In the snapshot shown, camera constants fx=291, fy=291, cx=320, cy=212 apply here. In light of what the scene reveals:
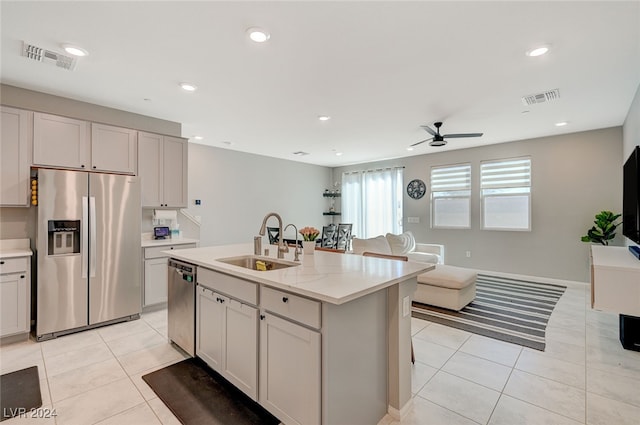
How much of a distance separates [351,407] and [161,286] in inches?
131

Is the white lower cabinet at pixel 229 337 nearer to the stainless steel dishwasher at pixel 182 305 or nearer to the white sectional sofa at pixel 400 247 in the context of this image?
the stainless steel dishwasher at pixel 182 305

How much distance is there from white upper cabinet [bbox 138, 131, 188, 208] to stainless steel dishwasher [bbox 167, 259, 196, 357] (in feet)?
5.48

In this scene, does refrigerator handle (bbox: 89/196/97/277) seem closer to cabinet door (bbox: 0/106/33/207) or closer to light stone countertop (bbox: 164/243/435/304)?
cabinet door (bbox: 0/106/33/207)

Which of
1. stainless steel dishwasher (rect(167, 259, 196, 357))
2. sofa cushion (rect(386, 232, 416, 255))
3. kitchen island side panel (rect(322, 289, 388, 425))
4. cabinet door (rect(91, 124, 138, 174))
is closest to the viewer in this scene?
kitchen island side panel (rect(322, 289, 388, 425))

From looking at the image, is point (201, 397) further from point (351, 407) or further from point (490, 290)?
point (490, 290)

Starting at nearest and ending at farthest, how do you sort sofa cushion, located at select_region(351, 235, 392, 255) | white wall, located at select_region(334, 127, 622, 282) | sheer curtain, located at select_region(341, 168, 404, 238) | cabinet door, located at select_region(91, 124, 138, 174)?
cabinet door, located at select_region(91, 124, 138, 174) < sofa cushion, located at select_region(351, 235, 392, 255) < white wall, located at select_region(334, 127, 622, 282) < sheer curtain, located at select_region(341, 168, 404, 238)

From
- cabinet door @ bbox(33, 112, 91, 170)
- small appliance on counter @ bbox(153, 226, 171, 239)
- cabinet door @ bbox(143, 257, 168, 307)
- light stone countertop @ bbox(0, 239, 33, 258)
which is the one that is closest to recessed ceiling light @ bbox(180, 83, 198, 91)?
cabinet door @ bbox(33, 112, 91, 170)

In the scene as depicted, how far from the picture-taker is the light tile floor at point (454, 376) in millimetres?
1948

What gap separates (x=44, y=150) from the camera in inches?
129

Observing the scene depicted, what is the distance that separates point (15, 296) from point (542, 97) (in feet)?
20.5

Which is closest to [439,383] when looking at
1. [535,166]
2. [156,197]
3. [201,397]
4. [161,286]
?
[201,397]

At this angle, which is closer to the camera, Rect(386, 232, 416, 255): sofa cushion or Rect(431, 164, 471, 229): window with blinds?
Rect(386, 232, 416, 255): sofa cushion

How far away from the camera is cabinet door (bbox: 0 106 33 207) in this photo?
3.05m

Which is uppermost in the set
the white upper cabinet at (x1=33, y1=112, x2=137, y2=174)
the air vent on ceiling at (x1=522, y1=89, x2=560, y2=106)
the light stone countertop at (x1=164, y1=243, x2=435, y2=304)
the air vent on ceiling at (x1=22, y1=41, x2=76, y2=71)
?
the air vent on ceiling at (x1=522, y1=89, x2=560, y2=106)
